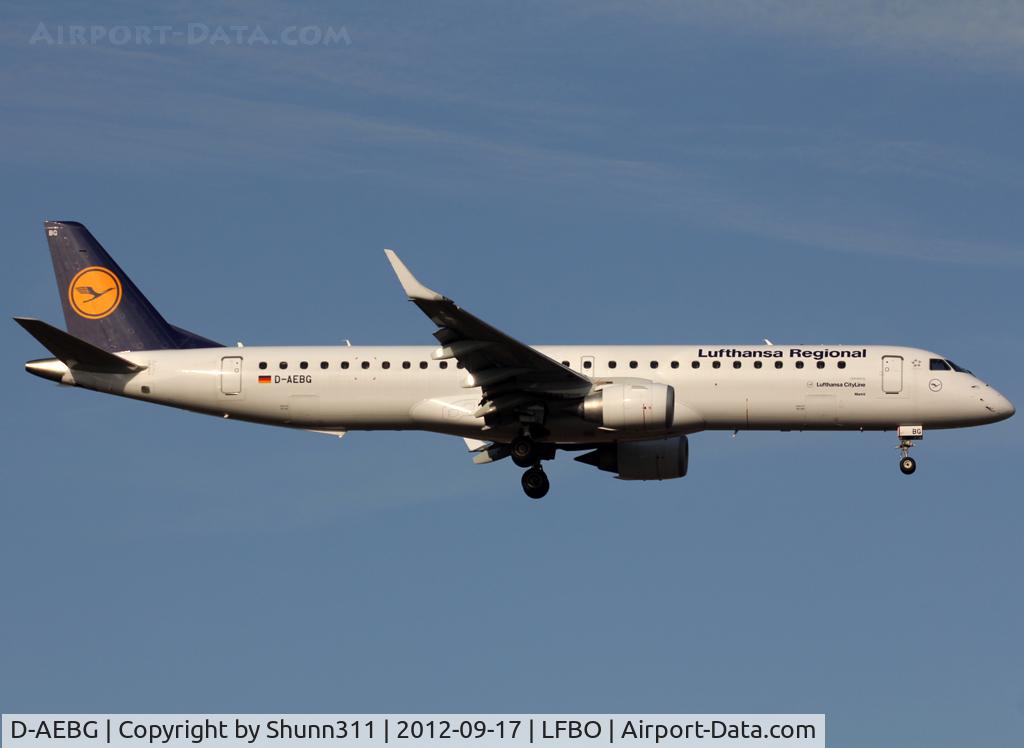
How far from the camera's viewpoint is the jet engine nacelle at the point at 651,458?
5294 centimetres

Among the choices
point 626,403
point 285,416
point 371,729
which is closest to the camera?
point 371,729

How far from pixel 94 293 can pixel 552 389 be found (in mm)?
15117

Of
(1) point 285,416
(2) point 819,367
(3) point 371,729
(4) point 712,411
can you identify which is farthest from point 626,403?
(3) point 371,729

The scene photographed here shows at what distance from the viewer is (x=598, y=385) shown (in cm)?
5000

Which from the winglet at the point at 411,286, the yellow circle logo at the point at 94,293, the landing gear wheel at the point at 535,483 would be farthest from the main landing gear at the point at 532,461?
the yellow circle logo at the point at 94,293

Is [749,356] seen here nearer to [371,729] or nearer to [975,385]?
[975,385]

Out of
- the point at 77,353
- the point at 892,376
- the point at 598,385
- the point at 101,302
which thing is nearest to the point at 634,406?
the point at 598,385

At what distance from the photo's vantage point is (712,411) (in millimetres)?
50250

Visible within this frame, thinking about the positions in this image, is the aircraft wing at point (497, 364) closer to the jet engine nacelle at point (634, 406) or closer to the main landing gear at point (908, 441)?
the jet engine nacelle at point (634, 406)

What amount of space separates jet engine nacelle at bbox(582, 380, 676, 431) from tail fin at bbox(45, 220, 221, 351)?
42.1 ft

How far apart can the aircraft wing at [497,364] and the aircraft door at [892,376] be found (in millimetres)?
8645

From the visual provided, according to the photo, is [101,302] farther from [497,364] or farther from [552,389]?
[552,389]

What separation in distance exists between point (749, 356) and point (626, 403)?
4.34m

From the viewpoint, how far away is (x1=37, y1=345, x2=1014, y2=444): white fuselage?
50.3 metres
